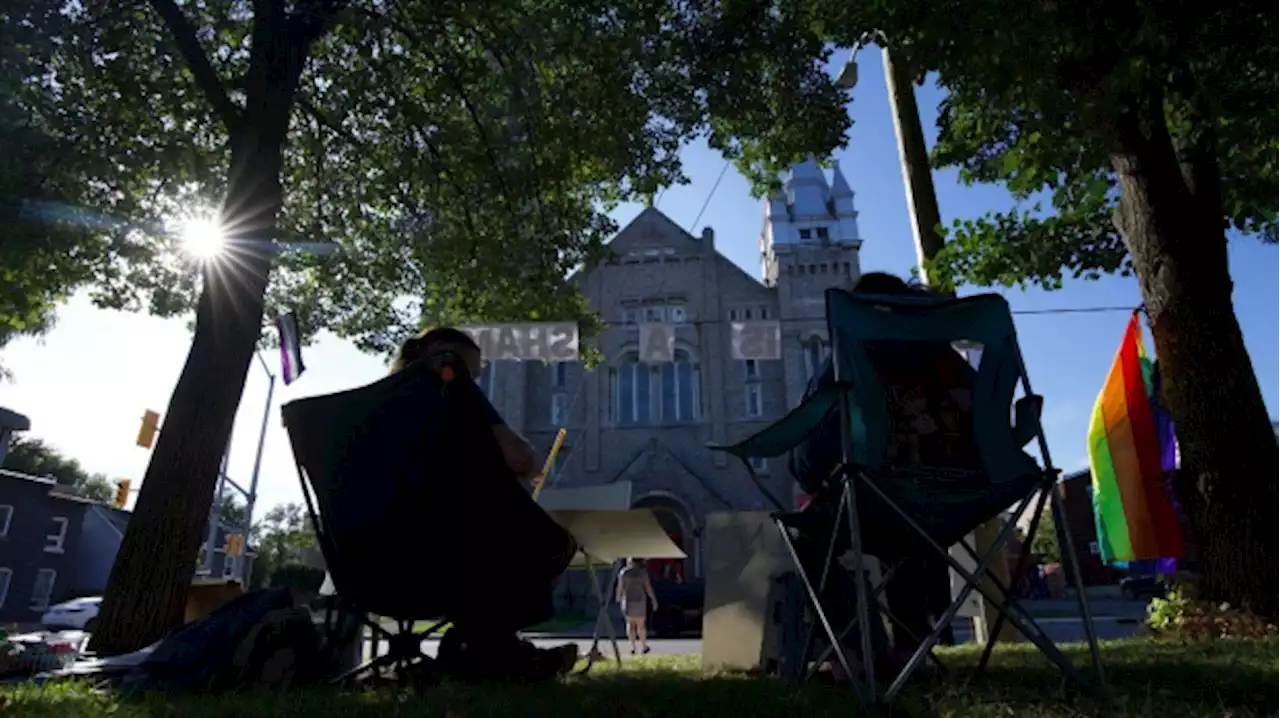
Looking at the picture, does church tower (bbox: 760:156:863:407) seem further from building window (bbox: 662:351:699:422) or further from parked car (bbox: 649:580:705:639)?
parked car (bbox: 649:580:705:639)

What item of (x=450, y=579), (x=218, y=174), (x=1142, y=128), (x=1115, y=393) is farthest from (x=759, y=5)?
(x=450, y=579)

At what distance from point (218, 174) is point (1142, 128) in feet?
34.6

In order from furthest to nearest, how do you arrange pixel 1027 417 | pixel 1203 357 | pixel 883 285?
pixel 1203 357
pixel 883 285
pixel 1027 417

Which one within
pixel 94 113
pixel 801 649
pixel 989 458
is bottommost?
pixel 801 649

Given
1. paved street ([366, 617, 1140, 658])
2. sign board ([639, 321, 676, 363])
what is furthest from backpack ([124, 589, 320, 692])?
sign board ([639, 321, 676, 363])

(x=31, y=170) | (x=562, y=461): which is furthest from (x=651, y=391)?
(x=31, y=170)

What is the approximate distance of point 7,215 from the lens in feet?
22.7

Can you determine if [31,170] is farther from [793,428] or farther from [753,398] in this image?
[753,398]

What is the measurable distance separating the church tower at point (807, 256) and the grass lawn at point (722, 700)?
87.3ft

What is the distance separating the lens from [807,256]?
34.2 m

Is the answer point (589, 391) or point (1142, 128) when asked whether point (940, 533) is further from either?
point (589, 391)

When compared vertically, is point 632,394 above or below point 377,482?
above

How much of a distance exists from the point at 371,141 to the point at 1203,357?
31.2 ft

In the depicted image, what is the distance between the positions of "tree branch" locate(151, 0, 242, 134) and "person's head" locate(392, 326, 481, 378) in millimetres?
4902
